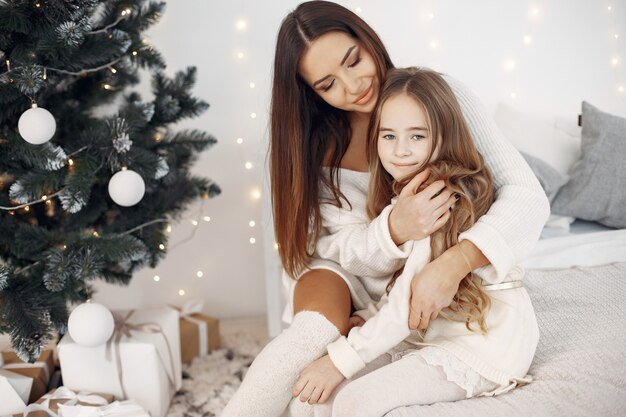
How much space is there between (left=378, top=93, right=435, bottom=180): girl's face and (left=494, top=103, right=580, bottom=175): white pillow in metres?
0.96

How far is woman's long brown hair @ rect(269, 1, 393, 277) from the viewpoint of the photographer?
149 cm

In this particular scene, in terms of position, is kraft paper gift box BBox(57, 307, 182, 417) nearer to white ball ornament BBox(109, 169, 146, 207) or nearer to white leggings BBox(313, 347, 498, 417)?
white ball ornament BBox(109, 169, 146, 207)

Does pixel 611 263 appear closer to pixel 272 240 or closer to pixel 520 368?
pixel 520 368

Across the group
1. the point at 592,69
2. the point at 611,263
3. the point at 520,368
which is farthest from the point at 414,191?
the point at 592,69

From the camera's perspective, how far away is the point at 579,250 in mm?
1754

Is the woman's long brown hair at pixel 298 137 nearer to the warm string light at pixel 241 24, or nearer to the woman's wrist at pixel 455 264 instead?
the woman's wrist at pixel 455 264

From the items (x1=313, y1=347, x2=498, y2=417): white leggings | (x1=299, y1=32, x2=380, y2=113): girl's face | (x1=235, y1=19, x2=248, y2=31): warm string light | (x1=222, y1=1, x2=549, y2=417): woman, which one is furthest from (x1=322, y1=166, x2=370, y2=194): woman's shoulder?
(x1=235, y1=19, x2=248, y2=31): warm string light

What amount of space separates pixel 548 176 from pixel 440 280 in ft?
3.26

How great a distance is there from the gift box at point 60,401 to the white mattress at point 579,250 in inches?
48.0

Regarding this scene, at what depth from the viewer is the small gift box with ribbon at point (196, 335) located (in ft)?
6.91

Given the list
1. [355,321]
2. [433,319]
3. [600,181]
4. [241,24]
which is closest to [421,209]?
A: [433,319]

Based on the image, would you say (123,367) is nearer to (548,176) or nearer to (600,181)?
(548,176)

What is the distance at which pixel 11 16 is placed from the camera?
1.49 metres

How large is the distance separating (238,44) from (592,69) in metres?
1.42
